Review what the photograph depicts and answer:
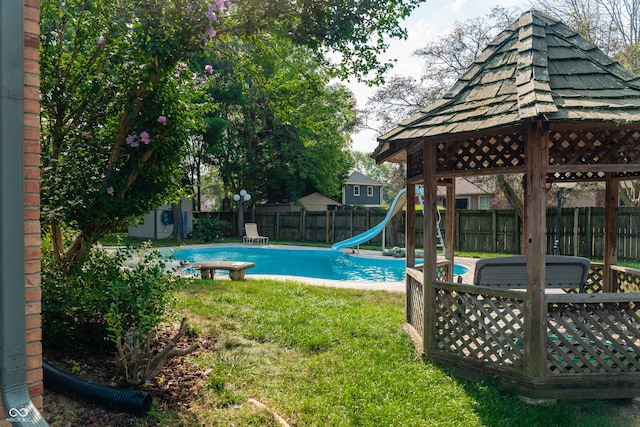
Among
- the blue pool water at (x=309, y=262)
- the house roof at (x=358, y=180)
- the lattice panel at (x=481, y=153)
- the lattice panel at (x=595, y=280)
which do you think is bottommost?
the blue pool water at (x=309, y=262)

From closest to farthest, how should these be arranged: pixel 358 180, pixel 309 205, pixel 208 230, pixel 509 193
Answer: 1. pixel 509 193
2. pixel 208 230
3. pixel 309 205
4. pixel 358 180

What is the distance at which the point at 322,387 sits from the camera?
13.3 ft

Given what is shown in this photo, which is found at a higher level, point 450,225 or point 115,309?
point 450,225

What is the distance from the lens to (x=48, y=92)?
4668 mm

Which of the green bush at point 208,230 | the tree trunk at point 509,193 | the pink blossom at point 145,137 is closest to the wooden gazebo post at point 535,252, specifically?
the pink blossom at point 145,137

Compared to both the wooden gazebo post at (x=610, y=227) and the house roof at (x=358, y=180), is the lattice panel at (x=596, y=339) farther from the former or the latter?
the house roof at (x=358, y=180)

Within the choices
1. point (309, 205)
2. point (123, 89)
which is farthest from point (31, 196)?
point (309, 205)

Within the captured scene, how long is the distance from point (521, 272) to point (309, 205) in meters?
24.0

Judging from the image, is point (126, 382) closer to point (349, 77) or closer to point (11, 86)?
point (11, 86)

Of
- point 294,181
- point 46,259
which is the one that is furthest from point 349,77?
point 294,181

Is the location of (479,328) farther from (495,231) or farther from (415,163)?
(495,231)

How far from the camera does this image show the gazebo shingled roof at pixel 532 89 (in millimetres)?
3746

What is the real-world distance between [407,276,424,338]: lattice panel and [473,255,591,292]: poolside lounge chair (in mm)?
694

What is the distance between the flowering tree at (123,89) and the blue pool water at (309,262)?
30.3 feet
